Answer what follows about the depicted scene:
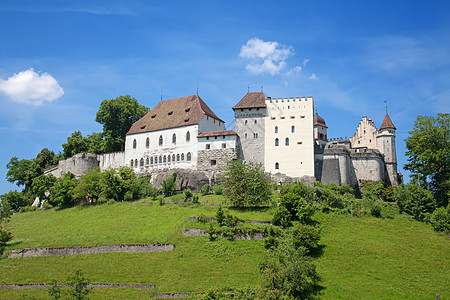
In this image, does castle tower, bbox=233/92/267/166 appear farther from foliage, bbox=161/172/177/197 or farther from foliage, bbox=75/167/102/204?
foliage, bbox=75/167/102/204

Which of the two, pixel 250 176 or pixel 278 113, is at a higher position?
pixel 278 113

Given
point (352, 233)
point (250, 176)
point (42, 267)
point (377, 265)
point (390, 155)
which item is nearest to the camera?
point (377, 265)

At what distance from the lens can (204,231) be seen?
46.0m

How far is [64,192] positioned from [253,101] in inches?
1137

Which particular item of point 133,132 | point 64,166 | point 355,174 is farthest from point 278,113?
point 64,166

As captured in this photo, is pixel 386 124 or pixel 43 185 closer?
pixel 43 185

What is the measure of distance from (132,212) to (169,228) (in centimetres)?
977

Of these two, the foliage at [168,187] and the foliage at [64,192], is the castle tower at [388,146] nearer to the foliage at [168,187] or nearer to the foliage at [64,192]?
the foliage at [168,187]

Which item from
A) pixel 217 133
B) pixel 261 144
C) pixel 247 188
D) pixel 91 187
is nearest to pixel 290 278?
pixel 247 188

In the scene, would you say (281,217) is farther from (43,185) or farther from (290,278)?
(43,185)

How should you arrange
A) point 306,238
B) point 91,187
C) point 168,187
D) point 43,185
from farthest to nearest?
1. point 43,185
2. point 91,187
3. point 168,187
4. point 306,238

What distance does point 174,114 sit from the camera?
73.8m

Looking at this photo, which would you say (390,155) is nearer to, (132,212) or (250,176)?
(250,176)

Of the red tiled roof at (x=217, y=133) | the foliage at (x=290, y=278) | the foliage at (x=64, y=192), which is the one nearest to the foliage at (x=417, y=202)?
the foliage at (x=290, y=278)
